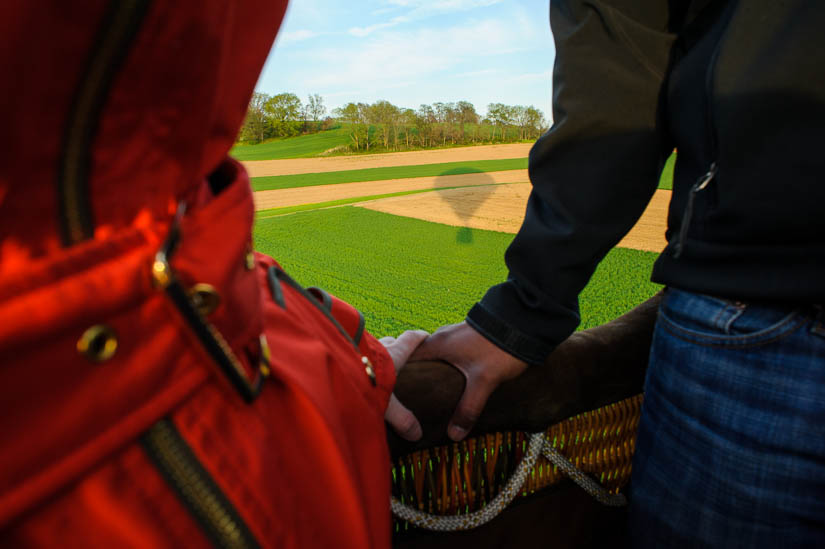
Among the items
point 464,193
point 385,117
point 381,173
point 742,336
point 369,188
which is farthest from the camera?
point 385,117

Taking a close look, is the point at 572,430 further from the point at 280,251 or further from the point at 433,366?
the point at 280,251

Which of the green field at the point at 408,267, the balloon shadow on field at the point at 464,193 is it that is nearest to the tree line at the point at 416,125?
the balloon shadow on field at the point at 464,193

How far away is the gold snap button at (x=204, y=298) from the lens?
9.2 inches

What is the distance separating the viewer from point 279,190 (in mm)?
9234

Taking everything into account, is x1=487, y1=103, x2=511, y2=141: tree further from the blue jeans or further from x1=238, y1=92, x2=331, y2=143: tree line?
the blue jeans

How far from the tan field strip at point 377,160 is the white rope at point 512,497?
12455mm

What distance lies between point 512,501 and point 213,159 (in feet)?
2.40

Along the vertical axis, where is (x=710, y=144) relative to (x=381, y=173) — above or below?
above

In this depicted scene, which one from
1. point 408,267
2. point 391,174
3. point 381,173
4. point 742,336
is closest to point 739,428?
point 742,336

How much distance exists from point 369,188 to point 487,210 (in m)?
3.37

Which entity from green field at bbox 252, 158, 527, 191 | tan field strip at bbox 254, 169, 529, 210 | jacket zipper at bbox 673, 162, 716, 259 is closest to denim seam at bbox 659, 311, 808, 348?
jacket zipper at bbox 673, 162, 716, 259

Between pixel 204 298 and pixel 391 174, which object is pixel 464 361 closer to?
pixel 204 298

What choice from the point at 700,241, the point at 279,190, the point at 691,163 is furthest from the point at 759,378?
the point at 279,190

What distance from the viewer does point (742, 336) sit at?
582mm
